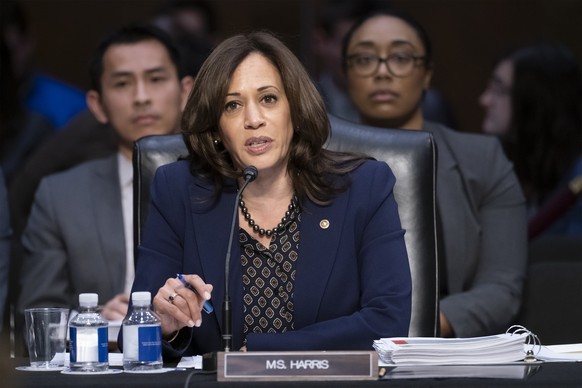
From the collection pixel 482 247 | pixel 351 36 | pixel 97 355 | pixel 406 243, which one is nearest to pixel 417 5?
pixel 351 36

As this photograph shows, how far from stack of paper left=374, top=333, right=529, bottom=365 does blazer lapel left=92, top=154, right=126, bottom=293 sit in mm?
1618

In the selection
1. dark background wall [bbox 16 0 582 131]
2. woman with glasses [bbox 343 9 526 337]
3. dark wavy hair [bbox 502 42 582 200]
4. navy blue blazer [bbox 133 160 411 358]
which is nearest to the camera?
navy blue blazer [bbox 133 160 411 358]

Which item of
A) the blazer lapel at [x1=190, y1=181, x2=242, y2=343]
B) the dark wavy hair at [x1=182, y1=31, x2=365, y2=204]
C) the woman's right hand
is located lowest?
the woman's right hand

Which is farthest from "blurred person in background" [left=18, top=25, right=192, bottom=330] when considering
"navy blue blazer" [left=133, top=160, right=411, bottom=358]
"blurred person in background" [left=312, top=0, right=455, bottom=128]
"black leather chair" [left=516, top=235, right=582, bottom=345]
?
"blurred person in background" [left=312, top=0, right=455, bottom=128]

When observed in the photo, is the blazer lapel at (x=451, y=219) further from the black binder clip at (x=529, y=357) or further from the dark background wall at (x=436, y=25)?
the dark background wall at (x=436, y=25)

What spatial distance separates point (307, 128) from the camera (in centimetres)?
304

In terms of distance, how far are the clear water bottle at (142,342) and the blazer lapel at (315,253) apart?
492mm

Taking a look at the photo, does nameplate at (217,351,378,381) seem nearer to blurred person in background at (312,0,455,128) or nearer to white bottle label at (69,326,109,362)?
white bottle label at (69,326,109,362)

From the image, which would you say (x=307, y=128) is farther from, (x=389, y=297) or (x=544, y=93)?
(x=544, y=93)

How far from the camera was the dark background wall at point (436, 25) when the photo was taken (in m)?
7.05

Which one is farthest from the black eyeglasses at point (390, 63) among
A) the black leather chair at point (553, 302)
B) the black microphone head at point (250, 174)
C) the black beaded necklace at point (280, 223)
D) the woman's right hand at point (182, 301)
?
the woman's right hand at point (182, 301)

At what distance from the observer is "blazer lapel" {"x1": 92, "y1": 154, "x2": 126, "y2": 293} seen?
3990 millimetres

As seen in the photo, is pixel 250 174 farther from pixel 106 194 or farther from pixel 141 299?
pixel 106 194

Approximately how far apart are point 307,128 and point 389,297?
470 mm
